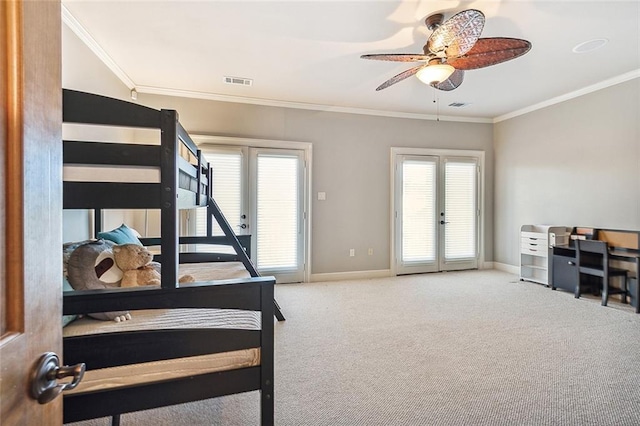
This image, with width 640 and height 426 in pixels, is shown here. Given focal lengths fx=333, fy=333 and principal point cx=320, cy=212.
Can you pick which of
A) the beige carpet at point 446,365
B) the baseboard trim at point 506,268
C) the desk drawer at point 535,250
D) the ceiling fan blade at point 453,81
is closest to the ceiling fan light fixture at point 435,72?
the ceiling fan blade at point 453,81

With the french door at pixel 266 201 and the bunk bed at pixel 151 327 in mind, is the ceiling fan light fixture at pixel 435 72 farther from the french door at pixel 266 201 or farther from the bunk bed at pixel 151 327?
the french door at pixel 266 201

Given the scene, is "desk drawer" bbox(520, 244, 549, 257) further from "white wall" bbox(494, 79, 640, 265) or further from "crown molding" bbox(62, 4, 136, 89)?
"crown molding" bbox(62, 4, 136, 89)

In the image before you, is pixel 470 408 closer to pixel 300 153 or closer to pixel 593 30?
pixel 593 30

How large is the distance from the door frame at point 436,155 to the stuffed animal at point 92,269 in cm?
422

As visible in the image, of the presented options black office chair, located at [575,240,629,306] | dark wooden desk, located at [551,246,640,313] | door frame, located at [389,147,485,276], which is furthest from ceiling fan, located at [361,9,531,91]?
dark wooden desk, located at [551,246,640,313]

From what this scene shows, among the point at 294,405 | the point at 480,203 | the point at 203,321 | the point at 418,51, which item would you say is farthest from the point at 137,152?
the point at 480,203

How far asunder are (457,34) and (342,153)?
3.00 meters

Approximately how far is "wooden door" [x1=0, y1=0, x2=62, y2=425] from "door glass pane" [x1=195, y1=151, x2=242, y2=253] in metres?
3.95

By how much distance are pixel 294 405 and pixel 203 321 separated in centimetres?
86

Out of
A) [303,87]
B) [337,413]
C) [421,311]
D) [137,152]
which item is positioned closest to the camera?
[137,152]

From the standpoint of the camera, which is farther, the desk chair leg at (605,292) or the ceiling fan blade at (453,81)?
the desk chair leg at (605,292)

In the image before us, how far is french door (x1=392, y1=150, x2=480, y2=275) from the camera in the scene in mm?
5395

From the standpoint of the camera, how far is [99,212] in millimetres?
3180

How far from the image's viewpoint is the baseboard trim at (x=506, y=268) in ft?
17.8
